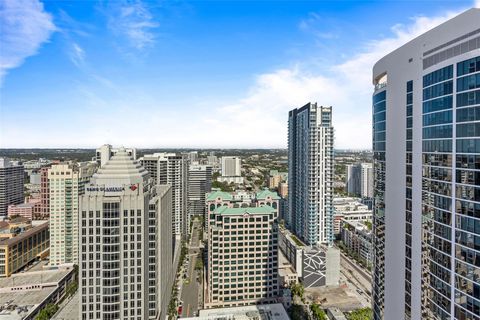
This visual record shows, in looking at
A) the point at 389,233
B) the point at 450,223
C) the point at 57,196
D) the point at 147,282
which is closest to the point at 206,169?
the point at 57,196

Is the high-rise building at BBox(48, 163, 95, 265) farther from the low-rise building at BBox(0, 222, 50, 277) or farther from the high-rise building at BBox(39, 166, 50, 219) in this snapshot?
the high-rise building at BBox(39, 166, 50, 219)

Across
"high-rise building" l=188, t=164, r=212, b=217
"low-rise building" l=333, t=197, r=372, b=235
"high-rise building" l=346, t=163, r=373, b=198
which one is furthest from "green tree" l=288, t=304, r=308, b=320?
"high-rise building" l=346, t=163, r=373, b=198

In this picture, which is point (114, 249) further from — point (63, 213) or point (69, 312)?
point (63, 213)

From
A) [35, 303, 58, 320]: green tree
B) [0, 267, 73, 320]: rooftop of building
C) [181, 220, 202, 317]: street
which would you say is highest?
[0, 267, 73, 320]: rooftop of building

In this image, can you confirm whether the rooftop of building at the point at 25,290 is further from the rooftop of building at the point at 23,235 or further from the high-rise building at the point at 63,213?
the rooftop of building at the point at 23,235

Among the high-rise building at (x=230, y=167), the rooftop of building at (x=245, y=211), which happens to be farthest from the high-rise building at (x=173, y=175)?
the high-rise building at (x=230, y=167)

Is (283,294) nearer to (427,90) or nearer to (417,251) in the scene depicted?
(417,251)
